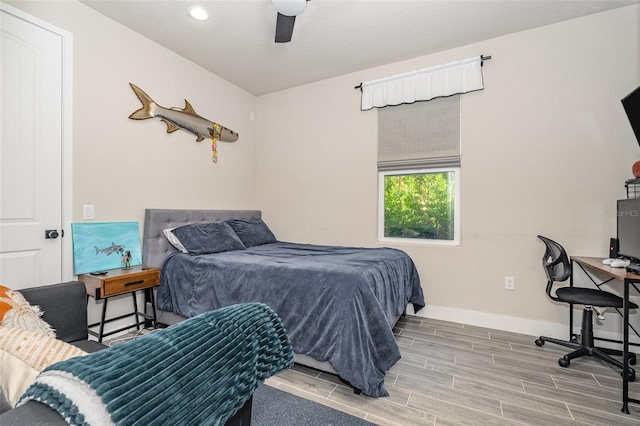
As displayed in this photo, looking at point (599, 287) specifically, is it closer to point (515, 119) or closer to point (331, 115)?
point (515, 119)

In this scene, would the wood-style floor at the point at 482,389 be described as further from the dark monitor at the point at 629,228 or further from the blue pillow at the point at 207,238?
the blue pillow at the point at 207,238

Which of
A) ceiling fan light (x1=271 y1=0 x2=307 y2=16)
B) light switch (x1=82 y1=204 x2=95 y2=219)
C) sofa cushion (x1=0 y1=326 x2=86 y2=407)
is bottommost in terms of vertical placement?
sofa cushion (x1=0 y1=326 x2=86 y2=407)

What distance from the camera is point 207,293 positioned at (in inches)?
95.9

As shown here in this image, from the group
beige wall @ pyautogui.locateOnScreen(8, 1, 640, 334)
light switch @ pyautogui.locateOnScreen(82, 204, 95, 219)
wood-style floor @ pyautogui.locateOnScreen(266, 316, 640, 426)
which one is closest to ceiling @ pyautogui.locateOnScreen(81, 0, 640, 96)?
beige wall @ pyautogui.locateOnScreen(8, 1, 640, 334)

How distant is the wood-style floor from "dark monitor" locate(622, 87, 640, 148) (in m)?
1.81

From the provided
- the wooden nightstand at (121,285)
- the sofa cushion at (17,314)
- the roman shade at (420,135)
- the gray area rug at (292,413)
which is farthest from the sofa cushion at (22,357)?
the roman shade at (420,135)

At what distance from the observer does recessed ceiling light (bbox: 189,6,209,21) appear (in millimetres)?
2484

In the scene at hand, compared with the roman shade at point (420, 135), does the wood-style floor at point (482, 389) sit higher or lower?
lower

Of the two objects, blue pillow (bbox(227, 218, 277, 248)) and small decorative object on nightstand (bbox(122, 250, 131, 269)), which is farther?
blue pillow (bbox(227, 218, 277, 248))

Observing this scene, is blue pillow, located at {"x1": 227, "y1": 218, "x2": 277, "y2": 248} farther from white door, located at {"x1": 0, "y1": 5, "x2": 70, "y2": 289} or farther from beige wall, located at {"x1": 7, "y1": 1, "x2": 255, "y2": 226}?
white door, located at {"x1": 0, "y1": 5, "x2": 70, "y2": 289}

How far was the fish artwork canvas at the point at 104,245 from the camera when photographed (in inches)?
94.3

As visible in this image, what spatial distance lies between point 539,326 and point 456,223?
46.6 inches

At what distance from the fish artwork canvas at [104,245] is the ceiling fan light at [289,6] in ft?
7.44

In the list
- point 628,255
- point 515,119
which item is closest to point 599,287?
point 628,255
